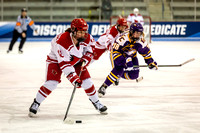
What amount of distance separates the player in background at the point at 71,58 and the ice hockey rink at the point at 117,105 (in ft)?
0.96

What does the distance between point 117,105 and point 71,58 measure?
1024 mm

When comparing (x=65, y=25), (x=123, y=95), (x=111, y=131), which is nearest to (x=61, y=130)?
(x=111, y=131)

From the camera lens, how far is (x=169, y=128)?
371cm

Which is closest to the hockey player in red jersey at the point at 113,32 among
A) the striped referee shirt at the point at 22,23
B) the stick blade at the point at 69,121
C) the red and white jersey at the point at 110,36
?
the red and white jersey at the point at 110,36

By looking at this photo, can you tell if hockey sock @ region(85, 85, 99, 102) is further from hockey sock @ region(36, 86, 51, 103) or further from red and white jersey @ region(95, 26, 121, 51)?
red and white jersey @ region(95, 26, 121, 51)

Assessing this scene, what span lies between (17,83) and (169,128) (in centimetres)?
364

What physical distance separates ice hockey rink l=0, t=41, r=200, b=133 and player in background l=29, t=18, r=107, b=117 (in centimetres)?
29

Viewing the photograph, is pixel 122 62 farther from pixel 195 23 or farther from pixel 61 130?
pixel 195 23

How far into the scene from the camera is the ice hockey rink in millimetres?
3795

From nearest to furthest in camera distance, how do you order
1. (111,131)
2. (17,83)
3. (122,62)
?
(111,131) → (122,62) → (17,83)

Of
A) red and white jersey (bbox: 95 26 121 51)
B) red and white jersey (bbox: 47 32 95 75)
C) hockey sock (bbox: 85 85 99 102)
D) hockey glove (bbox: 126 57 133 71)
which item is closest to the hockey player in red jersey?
red and white jersey (bbox: 95 26 121 51)

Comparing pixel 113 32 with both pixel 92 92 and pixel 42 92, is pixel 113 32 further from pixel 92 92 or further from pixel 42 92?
pixel 42 92

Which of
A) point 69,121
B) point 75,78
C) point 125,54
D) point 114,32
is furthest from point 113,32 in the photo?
point 69,121

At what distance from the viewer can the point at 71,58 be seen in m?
4.23
